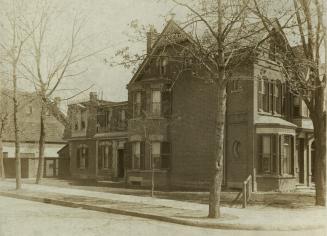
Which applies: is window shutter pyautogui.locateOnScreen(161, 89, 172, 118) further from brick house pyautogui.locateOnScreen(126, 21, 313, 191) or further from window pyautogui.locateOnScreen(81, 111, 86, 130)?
window pyautogui.locateOnScreen(81, 111, 86, 130)

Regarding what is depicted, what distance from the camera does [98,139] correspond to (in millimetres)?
38312

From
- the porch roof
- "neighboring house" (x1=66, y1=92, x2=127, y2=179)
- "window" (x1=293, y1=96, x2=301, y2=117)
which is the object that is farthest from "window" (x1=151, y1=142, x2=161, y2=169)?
"window" (x1=293, y1=96, x2=301, y2=117)

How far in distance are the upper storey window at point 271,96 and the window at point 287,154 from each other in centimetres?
175

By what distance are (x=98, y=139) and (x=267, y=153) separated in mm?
17352

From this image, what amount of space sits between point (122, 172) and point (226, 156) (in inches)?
504

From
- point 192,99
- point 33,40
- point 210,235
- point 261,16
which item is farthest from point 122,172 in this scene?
point 210,235

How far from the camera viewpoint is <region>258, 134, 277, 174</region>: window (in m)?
24.9

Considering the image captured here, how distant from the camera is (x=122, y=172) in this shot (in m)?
36.5

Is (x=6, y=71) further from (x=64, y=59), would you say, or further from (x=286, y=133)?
(x=286, y=133)

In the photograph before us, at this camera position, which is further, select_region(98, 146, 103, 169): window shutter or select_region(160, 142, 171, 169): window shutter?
select_region(98, 146, 103, 169): window shutter

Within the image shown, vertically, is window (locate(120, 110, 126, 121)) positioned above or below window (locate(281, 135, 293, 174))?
above

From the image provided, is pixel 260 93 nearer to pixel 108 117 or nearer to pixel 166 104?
pixel 166 104

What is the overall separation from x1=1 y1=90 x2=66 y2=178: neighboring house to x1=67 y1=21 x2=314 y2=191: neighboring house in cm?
1155

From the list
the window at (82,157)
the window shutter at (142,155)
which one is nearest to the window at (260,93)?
the window shutter at (142,155)
